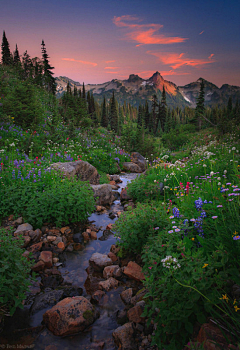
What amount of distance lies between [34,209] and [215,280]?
496 cm

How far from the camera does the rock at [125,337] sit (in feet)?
8.95

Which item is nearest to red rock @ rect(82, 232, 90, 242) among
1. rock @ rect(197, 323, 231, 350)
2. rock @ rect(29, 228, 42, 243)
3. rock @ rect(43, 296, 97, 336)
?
rock @ rect(29, 228, 42, 243)

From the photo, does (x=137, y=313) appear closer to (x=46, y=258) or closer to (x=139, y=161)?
(x=46, y=258)

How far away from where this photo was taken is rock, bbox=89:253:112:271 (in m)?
4.67

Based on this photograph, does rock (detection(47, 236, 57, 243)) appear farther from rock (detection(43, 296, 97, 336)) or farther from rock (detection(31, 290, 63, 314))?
rock (detection(43, 296, 97, 336))

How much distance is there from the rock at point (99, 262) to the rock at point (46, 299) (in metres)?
1.08

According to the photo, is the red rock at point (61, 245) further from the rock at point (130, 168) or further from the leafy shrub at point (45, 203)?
the rock at point (130, 168)

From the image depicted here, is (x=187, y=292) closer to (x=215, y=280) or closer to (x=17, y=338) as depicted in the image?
(x=215, y=280)

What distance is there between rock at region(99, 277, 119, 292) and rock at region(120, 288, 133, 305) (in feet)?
1.09

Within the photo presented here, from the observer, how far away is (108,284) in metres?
4.04

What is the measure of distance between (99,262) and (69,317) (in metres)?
1.65

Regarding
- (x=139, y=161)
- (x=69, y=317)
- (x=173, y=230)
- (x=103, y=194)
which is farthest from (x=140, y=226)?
(x=139, y=161)

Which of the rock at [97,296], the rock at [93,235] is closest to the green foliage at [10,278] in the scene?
the rock at [97,296]

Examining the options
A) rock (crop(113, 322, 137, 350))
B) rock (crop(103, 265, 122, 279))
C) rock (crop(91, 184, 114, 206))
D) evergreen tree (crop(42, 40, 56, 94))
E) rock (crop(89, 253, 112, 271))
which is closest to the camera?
rock (crop(113, 322, 137, 350))
